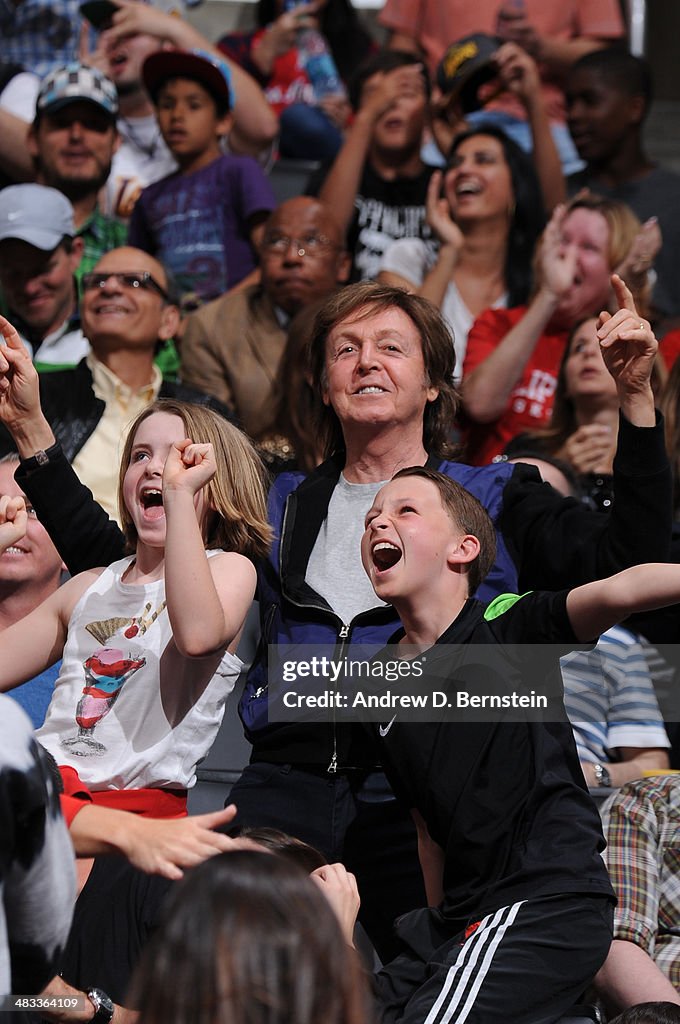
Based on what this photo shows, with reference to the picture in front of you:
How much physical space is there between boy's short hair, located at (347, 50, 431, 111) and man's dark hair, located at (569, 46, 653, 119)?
677 mm

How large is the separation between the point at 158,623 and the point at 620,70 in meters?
4.32

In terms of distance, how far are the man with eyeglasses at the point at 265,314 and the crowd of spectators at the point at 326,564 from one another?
0.01 meters

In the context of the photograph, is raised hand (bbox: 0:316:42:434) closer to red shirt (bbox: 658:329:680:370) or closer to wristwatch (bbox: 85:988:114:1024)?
wristwatch (bbox: 85:988:114:1024)

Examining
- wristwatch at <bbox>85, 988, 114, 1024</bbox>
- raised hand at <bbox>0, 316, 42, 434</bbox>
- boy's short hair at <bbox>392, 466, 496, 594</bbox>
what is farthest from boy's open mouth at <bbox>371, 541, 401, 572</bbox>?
wristwatch at <bbox>85, 988, 114, 1024</bbox>

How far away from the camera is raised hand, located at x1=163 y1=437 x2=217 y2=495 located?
9.41 feet

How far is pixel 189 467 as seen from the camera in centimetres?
295

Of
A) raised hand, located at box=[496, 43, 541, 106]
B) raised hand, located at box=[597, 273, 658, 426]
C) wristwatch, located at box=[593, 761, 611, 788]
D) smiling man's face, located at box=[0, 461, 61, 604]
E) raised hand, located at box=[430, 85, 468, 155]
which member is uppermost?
raised hand, located at box=[496, 43, 541, 106]

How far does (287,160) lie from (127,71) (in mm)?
1041

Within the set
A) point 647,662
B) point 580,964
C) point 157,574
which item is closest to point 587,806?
point 580,964

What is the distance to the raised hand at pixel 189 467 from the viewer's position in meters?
2.87

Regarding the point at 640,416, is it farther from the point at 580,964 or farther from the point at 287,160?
the point at 287,160

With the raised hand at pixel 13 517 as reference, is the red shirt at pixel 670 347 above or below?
below
